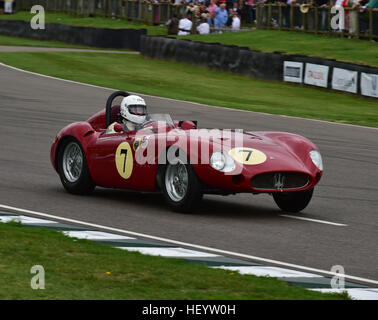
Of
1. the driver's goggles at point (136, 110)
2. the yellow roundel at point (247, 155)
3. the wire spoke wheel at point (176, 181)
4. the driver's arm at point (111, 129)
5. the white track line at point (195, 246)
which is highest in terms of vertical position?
the driver's goggles at point (136, 110)

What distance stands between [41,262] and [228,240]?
2039mm

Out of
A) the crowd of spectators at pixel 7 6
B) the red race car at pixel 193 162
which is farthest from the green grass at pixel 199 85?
the crowd of spectators at pixel 7 6

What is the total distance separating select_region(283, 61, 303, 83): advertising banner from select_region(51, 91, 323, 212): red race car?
18012 millimetres

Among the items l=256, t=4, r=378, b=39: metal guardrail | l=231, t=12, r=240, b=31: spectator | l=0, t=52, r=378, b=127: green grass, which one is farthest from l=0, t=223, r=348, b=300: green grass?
l=231, t=12, r=240, b=31: spectator

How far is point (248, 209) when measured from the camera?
10.5m

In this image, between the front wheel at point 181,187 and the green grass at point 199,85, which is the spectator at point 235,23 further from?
the front wheel at point 181,187

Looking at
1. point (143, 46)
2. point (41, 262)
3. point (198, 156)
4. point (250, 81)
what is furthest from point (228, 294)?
point (143, 46)

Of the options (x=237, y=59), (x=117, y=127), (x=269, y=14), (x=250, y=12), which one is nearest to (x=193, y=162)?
(x=117, y=127)

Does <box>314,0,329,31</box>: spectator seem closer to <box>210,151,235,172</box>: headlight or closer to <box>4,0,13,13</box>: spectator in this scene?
<box>210,151,235,172</box>: headlight

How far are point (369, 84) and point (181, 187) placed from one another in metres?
16.3

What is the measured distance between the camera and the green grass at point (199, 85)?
79.2 feet

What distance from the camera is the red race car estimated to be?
9562 millimetres

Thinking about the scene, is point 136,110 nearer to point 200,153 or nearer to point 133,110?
point 133,110

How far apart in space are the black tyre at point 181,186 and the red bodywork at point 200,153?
0.28 feet
